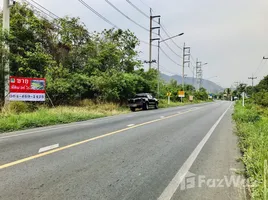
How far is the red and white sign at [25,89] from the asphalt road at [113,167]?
7303 mm

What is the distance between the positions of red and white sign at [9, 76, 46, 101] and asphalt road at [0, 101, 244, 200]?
7.30 metres

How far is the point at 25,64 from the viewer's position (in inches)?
737

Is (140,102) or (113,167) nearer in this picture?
(113,167)

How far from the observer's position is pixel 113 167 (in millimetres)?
5301

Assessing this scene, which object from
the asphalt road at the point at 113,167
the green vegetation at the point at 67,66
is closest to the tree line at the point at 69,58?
the green vegetation at the point at 67,66

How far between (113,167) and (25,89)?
11965 millimetres

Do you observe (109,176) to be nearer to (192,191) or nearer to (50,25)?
(192,191)

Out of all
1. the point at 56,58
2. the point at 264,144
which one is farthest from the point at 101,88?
the point at 264,144

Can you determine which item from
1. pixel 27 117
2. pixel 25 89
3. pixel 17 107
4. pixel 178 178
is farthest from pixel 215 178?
pixel 17 107

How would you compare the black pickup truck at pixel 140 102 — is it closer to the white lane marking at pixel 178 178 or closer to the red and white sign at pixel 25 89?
the red and white sign at pixel 25 89

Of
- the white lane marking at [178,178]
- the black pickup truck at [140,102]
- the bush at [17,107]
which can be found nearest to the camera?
the white lane marking at [178,178]

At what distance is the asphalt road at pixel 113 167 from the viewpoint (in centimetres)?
400

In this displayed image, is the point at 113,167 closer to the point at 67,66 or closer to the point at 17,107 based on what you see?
the point at 17,107

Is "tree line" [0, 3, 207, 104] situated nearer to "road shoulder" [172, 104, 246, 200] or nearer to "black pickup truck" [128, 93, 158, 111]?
Answer: "black pickup truck" [128, 93, 158, 111]
